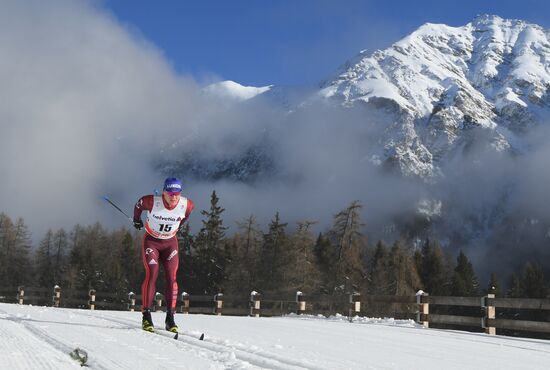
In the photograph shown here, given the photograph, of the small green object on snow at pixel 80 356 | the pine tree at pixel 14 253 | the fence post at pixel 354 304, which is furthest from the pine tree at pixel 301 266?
the small green object on snow at pixel 80 356

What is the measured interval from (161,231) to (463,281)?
6618cm

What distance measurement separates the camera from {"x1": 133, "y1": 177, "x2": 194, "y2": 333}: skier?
821 centimetres

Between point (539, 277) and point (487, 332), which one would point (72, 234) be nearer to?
point (539, 277)

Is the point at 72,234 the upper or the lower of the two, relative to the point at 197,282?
upper

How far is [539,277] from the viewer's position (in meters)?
67.0

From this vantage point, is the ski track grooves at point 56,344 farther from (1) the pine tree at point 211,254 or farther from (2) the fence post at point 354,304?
(1) the pine tree at point 211,254

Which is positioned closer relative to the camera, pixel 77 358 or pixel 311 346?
pixel 77 358

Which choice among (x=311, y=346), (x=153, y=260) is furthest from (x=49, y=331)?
(x=311, y=346)

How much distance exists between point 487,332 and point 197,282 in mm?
44113

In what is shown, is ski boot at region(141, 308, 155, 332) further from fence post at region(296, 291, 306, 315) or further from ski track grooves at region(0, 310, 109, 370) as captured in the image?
fence post at region(296, 291, 306, 315)

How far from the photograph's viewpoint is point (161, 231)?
8.25 m

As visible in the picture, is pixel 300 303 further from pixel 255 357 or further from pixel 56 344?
pixel 56 344

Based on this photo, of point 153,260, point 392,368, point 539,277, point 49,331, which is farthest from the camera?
point 539,277

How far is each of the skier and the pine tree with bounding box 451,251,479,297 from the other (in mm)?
62470
